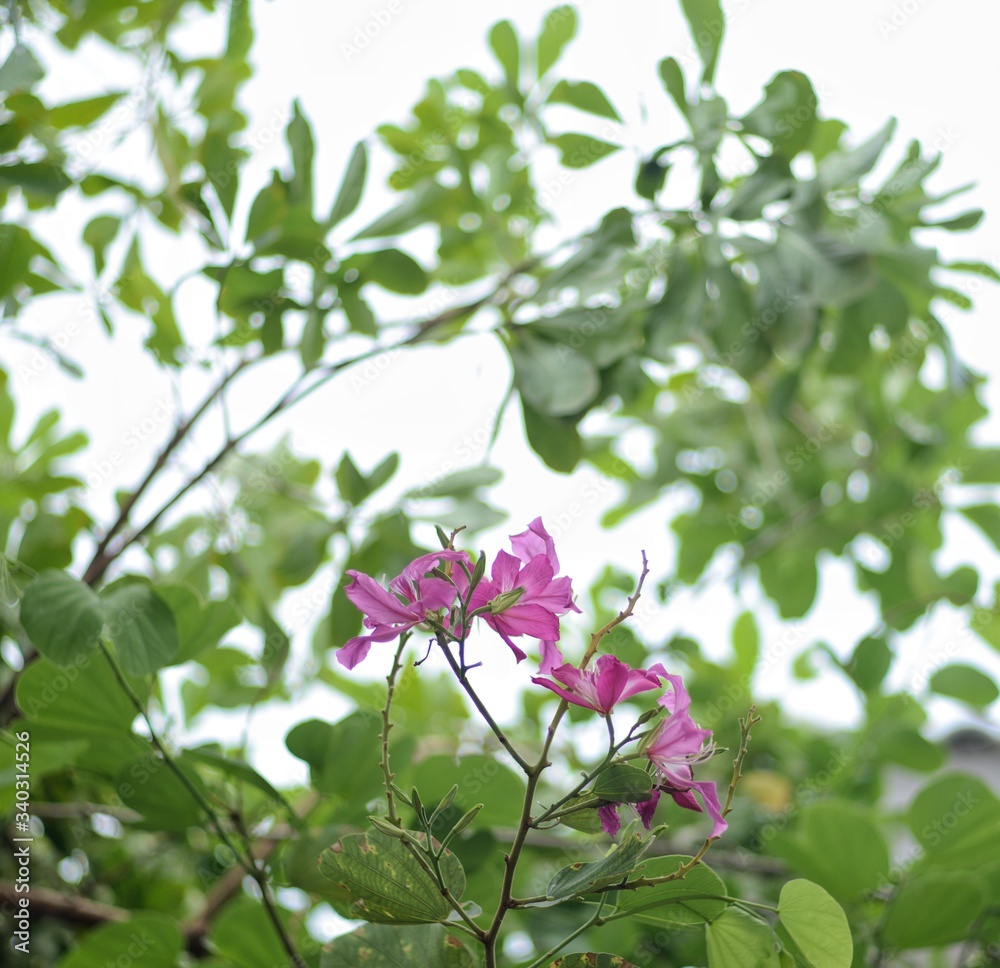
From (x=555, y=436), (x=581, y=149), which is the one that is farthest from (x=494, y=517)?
(x=581, y=149)

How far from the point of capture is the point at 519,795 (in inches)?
27.4

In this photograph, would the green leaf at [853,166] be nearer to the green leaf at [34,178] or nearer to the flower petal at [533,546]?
the flower petal at [533,546]

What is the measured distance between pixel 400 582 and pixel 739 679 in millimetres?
1041

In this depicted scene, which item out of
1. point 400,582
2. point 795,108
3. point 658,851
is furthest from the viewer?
point 658,851

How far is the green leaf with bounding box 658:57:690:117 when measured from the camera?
2.83ft

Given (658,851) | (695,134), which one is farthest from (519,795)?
(695,134)

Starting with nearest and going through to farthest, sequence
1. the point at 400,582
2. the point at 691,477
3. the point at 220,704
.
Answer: the point at 400,582 < the point at 220,704 < the point at 691,477

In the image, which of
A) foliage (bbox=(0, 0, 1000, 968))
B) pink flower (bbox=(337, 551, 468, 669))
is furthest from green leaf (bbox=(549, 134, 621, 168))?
pink flower (bbox=(337, 551, 468, 669))

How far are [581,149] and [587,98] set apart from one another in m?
0.05

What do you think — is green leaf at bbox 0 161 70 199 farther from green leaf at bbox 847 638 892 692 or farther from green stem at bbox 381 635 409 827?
green leaf at bbox 847 638 892 692

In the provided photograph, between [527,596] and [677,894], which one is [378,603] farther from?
[677,894]

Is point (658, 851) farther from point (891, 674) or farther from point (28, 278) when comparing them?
point (28, 278)

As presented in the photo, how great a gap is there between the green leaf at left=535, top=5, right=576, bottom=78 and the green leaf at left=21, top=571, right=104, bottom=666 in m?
0.80

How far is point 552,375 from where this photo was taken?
816 millimetres
